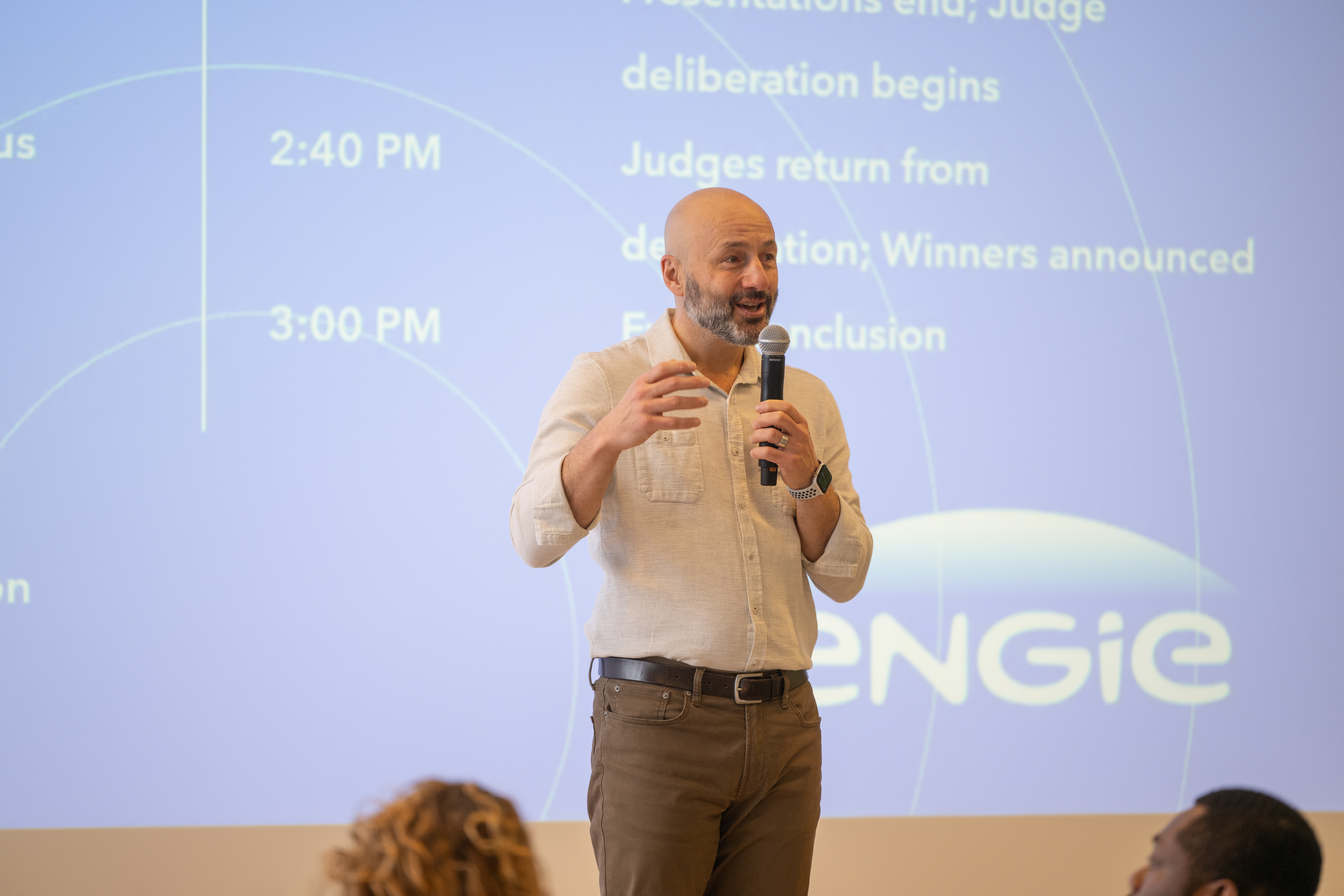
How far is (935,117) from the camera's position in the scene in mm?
3266

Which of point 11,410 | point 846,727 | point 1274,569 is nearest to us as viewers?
point 11,410

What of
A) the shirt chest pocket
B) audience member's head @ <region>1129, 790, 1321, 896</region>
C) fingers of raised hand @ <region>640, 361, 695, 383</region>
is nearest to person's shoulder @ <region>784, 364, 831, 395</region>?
the shirt chest pocket

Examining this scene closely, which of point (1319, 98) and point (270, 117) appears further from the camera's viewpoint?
point (1319, 98)

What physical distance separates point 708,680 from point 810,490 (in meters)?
0.35

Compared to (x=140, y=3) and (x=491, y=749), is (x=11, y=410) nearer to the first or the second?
(x=140, y=3)

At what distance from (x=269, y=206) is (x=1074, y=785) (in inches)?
112

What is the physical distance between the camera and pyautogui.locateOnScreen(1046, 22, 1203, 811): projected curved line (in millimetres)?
3332

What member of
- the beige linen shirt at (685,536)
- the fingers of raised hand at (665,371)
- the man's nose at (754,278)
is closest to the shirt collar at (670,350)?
the beige linen shirt at (685,536)

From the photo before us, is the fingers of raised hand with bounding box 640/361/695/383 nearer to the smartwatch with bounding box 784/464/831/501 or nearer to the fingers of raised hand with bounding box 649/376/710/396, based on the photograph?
the fingers of raised hand with bounding box 649/376/710/396

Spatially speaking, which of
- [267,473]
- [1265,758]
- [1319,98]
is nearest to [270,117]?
[267,473]

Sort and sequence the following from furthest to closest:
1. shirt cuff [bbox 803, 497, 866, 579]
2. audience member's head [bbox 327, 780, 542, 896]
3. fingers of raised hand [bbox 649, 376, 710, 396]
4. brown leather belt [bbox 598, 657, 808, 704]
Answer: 1. shirt cuff [bbox 803, 497, 866, 579]
2. brown leather belt [bbox 598, 657, 808, 704]
3. fingers of raised hand [bbox 649, 376, 710, 396]
4. audience member's head [bbox 327, 780, 542, 896]

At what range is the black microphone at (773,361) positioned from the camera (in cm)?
177

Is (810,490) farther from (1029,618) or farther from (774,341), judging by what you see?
(1029,618)

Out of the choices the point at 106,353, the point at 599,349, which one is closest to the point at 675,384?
the point at 599,349
